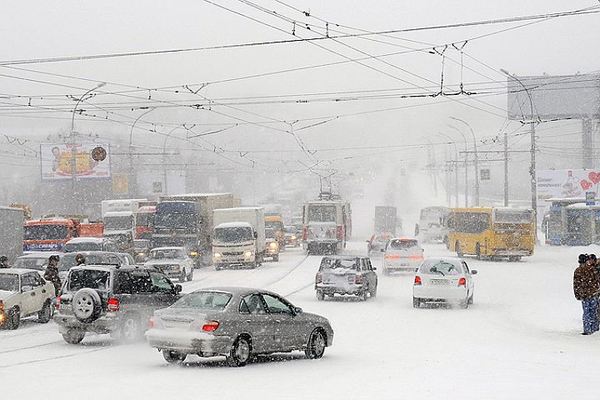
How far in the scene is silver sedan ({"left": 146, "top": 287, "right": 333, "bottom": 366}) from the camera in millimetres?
15852

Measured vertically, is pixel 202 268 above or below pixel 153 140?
below

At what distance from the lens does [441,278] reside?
28953 millimetres

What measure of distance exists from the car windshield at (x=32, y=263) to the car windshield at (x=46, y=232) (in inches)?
531

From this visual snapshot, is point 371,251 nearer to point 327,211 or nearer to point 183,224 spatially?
point 327,211

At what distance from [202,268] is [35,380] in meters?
40.3

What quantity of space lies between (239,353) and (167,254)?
1100 inches

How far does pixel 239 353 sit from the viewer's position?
16172 millimetres

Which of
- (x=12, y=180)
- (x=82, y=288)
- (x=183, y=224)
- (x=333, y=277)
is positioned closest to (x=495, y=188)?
(x=12, y=180)

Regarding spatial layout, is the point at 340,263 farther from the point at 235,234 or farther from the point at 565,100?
the point at 565,100

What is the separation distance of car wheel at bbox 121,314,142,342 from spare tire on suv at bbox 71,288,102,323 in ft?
2.03

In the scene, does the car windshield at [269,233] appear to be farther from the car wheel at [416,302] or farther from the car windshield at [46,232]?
the car wheel at [416,302]

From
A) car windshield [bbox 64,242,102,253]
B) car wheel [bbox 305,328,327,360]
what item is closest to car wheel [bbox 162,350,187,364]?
car wheel [bbox 305,328,327,360]

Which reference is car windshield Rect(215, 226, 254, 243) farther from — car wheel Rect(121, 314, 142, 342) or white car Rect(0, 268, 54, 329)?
car wheel Rect(121, 314, 142, 342)

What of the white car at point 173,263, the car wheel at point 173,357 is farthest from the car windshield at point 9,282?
the white car at point 173,263
